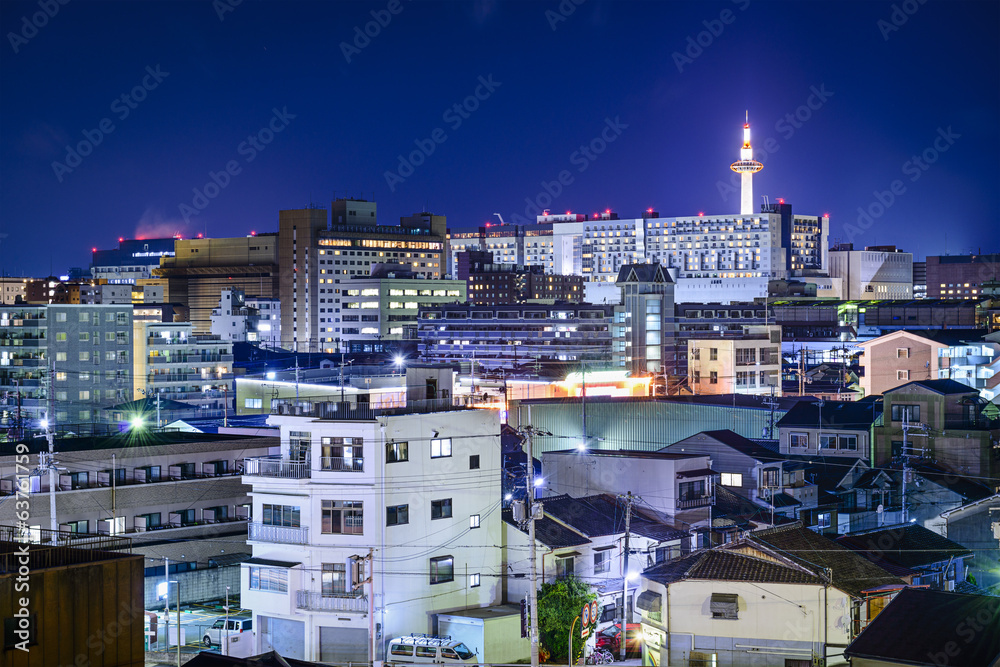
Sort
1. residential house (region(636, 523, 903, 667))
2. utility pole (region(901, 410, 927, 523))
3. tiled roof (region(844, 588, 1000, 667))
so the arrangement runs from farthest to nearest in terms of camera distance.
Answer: utility pole (region(901, 410, 927, 523)), residential house (region(636, 523, 903, 667)), tiled roof (region(844, 588, 1000, 667))

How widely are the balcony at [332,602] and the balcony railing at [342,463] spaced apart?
62.5 inches

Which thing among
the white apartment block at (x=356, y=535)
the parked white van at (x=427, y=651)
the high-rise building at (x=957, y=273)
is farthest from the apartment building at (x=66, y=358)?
the high-rise building at (x=957, y=273)

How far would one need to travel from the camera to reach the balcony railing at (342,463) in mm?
14273

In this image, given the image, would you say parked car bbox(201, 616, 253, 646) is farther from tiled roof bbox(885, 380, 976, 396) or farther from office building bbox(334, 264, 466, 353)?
office building bbox(334, 264, 466, 353)

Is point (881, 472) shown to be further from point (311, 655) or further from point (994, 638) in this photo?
point (311, 655)

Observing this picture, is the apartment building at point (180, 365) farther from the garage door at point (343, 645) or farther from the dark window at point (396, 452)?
the garage door at point (343, 645)

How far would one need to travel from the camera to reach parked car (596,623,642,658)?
14863mm

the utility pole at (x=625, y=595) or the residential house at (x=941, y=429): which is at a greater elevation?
the residential house at (x=941, y=429)

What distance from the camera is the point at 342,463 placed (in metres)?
14.3

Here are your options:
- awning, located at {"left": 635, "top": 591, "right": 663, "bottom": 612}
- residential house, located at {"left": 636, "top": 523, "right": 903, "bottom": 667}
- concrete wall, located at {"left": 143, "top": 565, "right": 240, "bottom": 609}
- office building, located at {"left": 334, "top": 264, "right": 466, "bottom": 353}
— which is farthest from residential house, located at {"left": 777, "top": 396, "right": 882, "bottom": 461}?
office building, located at {"left": 334, "top": 264, "right": 466, "bottom": 353}

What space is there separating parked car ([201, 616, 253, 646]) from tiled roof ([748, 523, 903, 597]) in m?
6.79

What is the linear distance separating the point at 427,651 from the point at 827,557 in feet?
17.3

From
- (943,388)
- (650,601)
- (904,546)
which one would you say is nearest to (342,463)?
(650,601)

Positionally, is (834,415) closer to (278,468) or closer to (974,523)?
(974,523)
